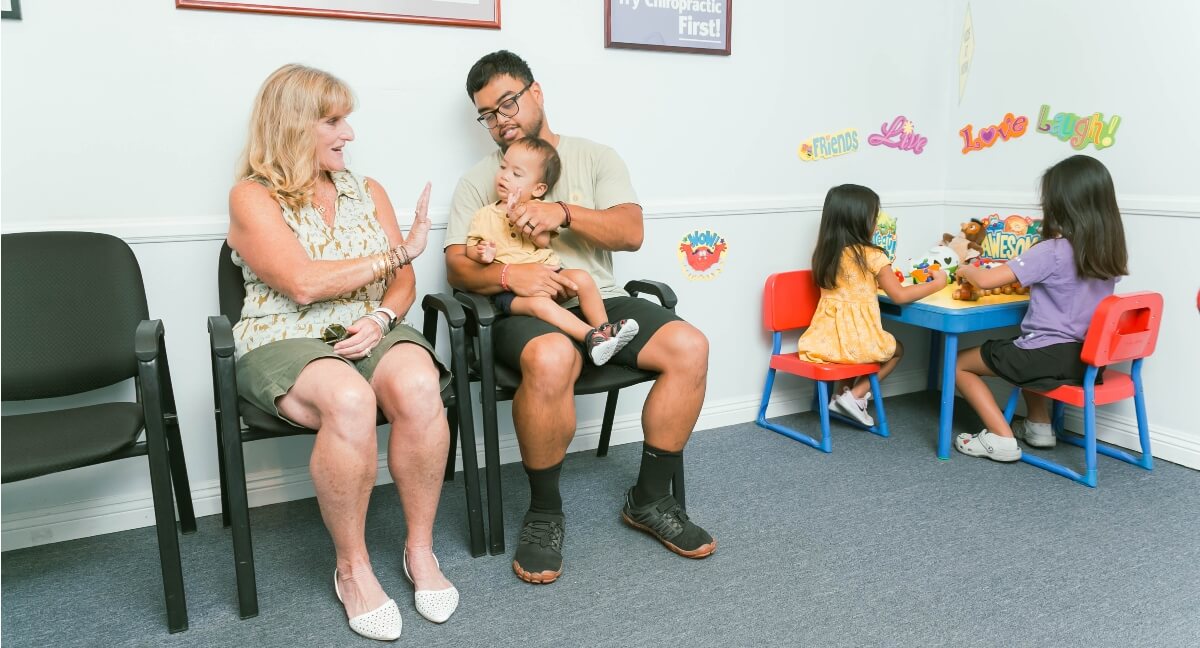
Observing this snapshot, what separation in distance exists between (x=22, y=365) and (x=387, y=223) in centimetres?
93

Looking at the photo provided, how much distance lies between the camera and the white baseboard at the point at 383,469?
7.44 ft

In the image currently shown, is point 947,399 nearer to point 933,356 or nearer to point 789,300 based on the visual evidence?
point 789,300

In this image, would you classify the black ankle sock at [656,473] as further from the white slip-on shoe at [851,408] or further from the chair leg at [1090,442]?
the chair leg at [1090,442]

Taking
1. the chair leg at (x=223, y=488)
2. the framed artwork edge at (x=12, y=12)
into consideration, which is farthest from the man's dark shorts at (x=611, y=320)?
the framed artwork edge at (x=12, y=12)

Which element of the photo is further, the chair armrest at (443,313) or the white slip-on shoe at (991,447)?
the white slip-on shoe at (991,447)

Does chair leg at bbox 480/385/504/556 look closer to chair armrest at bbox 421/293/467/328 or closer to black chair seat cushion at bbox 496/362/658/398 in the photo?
black chair seat cushion at bbox 496/362/658/398

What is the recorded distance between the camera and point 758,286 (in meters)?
3.19

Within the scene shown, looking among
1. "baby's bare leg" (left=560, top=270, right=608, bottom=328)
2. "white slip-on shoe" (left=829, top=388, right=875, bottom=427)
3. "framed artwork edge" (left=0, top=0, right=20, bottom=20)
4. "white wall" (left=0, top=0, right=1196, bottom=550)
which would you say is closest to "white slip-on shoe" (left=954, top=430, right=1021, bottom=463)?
"white slip-on shoe" (left=829, top=388, right=875, bottom=427)

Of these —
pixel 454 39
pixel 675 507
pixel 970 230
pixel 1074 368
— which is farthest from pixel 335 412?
pixel 970 230

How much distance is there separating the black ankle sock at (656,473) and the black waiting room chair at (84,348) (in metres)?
1.12

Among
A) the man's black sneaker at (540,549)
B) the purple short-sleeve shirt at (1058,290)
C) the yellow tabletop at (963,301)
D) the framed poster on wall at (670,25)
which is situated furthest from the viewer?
the yellow tabletop at (963,301)

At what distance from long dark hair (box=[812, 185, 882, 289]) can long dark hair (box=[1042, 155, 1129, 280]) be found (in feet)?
1.93

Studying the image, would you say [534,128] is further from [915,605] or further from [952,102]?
[952,102]

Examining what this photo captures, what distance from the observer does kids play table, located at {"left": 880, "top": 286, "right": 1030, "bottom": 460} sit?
9.12 ft
